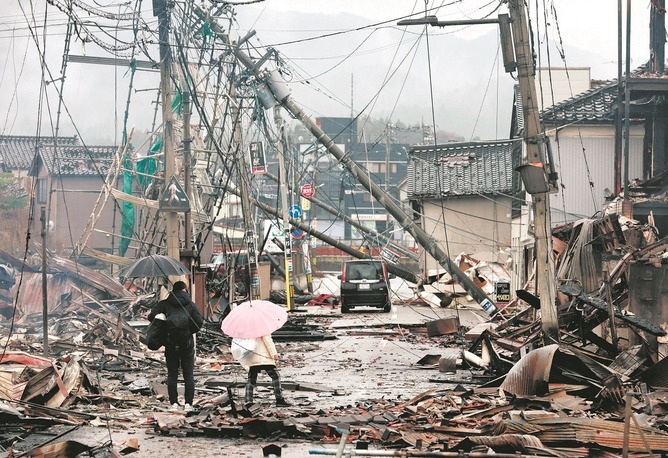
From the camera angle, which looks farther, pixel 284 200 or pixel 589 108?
pixel 589 108

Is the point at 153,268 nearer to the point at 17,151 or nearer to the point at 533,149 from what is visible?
the point at 533,149

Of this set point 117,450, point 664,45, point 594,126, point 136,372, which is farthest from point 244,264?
point 117,450

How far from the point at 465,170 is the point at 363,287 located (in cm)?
1955

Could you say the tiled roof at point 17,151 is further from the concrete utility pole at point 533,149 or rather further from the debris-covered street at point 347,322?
the concrete utility pole at point 533,149

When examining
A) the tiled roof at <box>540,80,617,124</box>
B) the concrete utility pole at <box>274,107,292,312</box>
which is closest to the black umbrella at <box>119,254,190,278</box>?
the concrete utility pole at <box>274,107,292,312</box>

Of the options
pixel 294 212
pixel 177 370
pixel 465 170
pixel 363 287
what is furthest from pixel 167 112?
pixel 465 170

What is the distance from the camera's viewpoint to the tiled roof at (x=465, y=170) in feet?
184

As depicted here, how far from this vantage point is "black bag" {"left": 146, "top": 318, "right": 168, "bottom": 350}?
47.2ft

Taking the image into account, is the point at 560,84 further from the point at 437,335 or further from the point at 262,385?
the point at 262,385

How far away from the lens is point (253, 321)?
46.5 feet

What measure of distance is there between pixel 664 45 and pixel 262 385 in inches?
985

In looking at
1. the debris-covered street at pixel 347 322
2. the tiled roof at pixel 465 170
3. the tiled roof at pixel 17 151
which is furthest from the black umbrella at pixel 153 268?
the tiled roof at pixel 17 151

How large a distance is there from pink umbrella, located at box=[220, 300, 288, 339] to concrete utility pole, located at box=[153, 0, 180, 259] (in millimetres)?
10287

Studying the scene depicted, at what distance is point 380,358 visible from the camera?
73.6 feet
